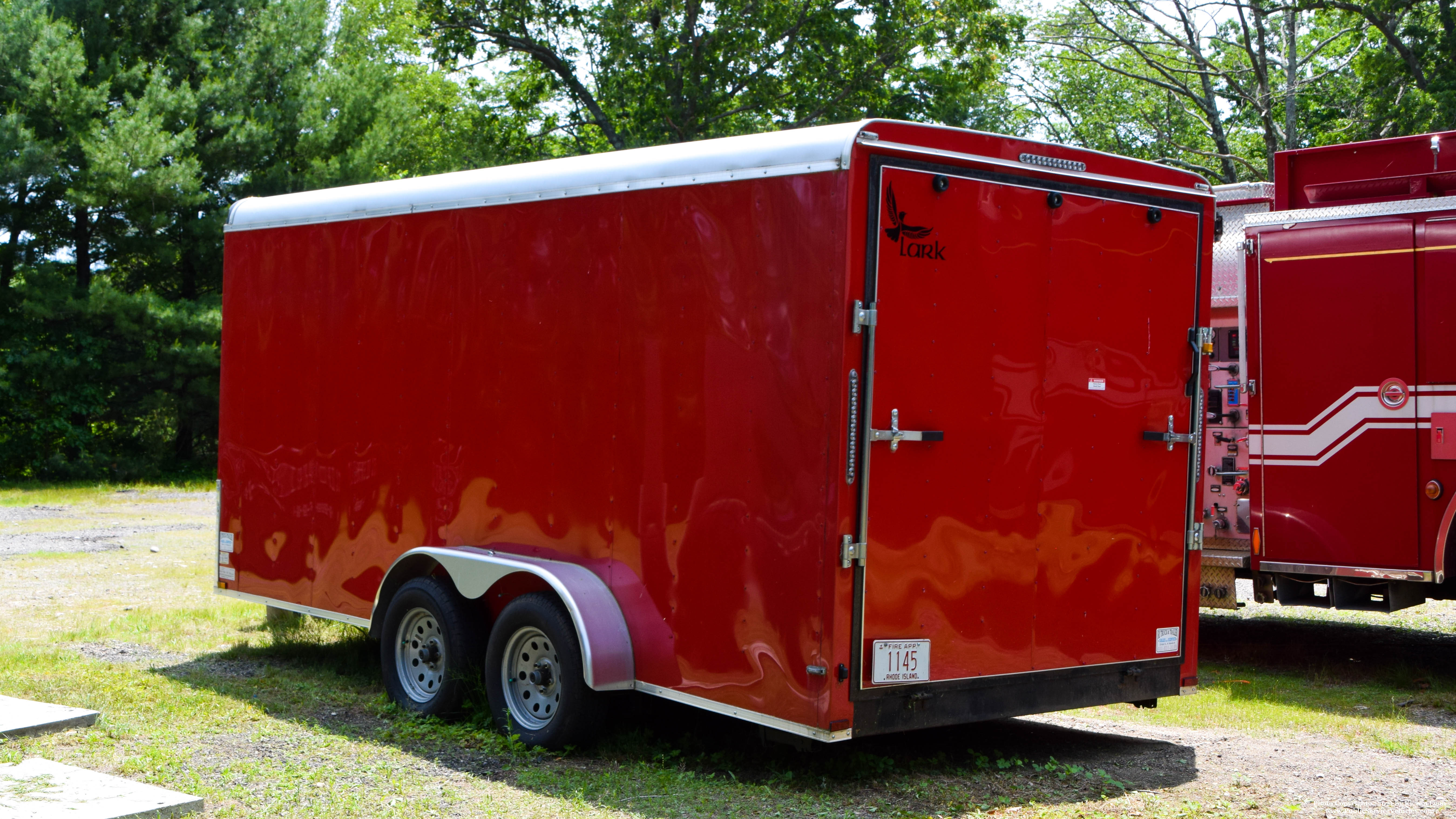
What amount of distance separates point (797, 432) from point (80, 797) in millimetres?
3194

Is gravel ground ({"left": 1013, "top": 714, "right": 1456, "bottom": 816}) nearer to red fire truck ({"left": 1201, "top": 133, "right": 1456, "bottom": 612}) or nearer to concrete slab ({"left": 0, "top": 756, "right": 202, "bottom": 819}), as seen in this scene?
red fire truck ({"left": 1201, "top": 133, "right": 1456, "bottom": 612})

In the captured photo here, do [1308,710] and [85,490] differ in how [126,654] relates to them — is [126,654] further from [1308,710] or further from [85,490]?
[85,490]

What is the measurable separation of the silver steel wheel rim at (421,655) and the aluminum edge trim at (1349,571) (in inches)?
214

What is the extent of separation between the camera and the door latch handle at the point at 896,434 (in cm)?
583

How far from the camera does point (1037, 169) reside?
251 inches

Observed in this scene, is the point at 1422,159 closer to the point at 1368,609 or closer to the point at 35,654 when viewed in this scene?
the point at 1368,609

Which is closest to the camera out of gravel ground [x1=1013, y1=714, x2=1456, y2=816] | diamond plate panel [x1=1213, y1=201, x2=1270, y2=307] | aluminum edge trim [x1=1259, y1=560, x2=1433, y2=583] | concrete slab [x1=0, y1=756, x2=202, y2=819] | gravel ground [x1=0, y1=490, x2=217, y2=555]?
concrete slab [x1=0, y1=756, x2=202, y2=819]

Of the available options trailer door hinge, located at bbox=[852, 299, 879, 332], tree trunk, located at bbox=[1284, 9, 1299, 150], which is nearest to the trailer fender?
trailer door hinge, located at bbox=[852, 299, 879, 332]

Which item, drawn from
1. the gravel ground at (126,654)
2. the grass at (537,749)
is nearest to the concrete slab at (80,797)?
the grass at (537,749)

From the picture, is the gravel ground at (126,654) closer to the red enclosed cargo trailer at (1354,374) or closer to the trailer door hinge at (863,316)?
the trailer door hinge at (863,316)

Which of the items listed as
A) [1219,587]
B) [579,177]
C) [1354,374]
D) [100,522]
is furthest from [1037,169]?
[100,522]

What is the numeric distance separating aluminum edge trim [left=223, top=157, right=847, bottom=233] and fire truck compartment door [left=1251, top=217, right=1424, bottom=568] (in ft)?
15.5

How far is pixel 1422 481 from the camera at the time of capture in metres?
8.70

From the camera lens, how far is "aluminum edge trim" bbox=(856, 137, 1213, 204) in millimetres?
5863
